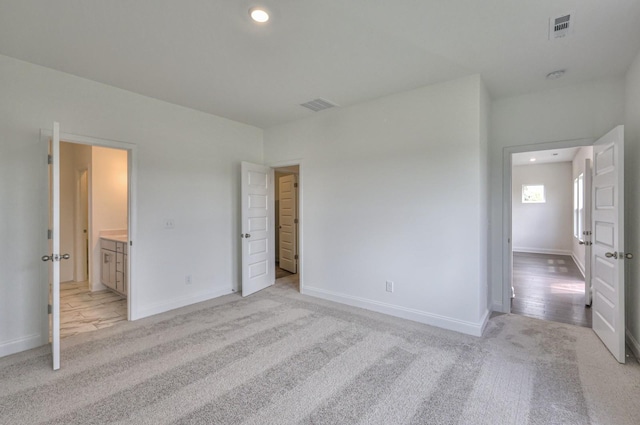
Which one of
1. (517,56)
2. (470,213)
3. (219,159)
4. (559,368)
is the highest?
(517,56)

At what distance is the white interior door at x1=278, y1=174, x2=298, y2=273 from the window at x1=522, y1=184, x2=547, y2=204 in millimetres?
7870

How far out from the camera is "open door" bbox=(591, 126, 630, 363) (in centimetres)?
262

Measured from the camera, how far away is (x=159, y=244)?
13.0ft

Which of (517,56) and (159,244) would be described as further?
(159,244)

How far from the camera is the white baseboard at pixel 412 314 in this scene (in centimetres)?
326

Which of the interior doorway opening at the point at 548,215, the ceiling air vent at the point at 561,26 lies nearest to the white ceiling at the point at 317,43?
the ceiling air vent at the point at 561,26

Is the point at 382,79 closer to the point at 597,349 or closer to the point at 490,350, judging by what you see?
the point at 490,350

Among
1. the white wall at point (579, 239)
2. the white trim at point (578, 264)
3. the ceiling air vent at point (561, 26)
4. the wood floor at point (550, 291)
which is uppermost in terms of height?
the ceiling air vent at point (561, 26)

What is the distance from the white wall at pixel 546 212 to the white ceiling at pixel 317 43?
714 centimetres

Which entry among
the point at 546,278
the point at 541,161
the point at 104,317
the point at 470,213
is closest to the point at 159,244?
the point at 104,317

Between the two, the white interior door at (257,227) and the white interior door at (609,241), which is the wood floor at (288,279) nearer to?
the white interior door at (257,227)

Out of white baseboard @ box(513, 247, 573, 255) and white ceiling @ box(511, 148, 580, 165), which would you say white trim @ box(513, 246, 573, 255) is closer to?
white baseboard @ box(513, 247, 573, 255)

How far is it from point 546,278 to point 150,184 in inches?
281

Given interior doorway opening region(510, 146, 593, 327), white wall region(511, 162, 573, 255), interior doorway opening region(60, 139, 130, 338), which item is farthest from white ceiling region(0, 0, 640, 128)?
white wall region(511, 162, 573, 255)
